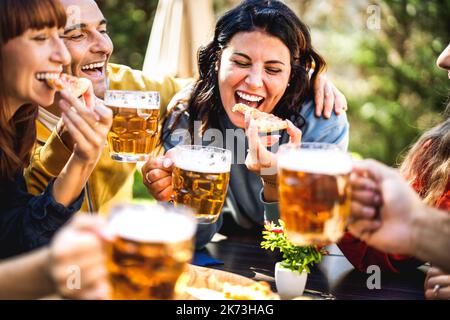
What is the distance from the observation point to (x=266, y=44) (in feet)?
9.61

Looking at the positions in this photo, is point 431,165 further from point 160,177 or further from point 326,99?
point 160,177

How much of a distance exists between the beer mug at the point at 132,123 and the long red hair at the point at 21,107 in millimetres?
368

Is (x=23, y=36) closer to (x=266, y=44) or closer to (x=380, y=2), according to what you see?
(x=266, y=44)

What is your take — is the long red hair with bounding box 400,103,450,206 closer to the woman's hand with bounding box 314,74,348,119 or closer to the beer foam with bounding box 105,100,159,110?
the woman's hand with bounding box 314,74,348,119

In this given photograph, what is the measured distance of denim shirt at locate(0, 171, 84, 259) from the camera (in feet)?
7.16

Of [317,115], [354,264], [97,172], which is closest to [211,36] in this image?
[317,115]

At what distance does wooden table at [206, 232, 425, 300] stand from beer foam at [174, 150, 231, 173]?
48 centimetres

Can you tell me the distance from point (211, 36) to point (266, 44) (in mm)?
641

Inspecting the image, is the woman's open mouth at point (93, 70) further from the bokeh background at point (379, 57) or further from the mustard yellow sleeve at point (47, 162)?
the bokeh background at point (379, 57)

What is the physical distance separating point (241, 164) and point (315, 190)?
1.81 m

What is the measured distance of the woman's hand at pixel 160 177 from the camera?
246 centimetres

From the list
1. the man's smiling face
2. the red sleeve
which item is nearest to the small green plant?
the red sleeve

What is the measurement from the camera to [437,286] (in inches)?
77.6

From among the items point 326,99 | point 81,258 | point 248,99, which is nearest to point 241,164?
point 248,99
